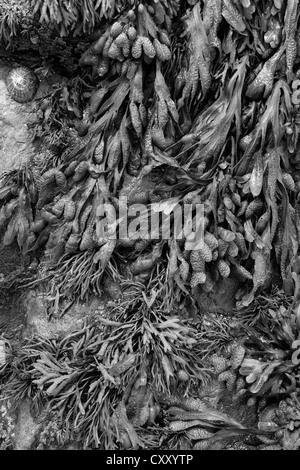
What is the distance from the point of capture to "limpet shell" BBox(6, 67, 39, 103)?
3100 millimetres

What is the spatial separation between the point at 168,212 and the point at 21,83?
1242 mm

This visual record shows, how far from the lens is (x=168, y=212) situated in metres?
2.93

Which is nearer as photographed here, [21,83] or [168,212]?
[168,212]

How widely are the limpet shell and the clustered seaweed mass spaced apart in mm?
100

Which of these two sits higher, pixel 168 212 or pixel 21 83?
pixel 21 83

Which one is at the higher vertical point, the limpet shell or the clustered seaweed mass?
the limpet shell

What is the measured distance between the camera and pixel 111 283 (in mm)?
3076

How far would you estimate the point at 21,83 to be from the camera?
10.2ft

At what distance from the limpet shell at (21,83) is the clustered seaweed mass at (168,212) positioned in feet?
0.33

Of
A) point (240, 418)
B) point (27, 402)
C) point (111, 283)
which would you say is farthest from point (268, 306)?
point (27, 402)

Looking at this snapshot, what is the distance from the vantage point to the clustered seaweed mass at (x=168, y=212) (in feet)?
9.29

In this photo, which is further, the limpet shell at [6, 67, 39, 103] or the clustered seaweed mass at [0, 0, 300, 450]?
the limpet shell at [6, 67, 39, 103]

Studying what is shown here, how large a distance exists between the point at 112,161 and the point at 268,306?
4.33 ft

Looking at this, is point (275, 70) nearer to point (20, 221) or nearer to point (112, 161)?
point (112, 161)
